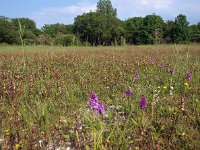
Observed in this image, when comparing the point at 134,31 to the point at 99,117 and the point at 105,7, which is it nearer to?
the point at 105,7

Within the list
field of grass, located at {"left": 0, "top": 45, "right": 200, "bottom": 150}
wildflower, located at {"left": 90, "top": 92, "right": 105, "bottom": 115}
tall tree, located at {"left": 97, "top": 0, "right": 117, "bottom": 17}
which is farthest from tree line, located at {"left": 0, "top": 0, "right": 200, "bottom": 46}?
wildflower, located at {"left": 90, "top": 92, "right": 105, "bottom": 115}

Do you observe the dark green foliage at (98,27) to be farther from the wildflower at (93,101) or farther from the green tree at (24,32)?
the wildflower at (93,101)

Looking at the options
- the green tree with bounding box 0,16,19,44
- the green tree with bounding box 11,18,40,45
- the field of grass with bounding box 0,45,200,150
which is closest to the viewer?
the field of grass with bounding box 0,45,200,150

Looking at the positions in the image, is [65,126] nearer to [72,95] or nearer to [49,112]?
[49,112]

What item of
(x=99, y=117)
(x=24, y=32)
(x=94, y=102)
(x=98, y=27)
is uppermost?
(x=98, y=27)

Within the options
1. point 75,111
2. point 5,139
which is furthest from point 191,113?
point 5,139

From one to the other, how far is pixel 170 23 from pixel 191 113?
7726cm

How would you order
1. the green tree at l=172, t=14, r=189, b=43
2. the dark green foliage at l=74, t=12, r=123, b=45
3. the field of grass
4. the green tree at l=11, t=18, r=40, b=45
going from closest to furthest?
the field of grass → the green tree at l=11, t=18, r=40, b=45 → the dark green foliage at l=74, t=12, r=123, b=45 → the green tree at l=172, t=14, r=189, b=43

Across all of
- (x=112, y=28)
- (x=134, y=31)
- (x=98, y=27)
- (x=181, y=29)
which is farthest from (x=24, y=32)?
(x=181, y=29)

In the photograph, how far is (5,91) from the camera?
16.4ft

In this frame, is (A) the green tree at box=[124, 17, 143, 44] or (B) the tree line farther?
(A) the green tree at box=[124, 17, 143, 44]

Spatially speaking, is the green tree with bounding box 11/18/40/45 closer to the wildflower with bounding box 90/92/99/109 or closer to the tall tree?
the wildflower with bounding box 90/92/99/109

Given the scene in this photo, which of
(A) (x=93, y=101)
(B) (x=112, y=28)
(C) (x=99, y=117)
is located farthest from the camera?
(B) (x=112, y=28)

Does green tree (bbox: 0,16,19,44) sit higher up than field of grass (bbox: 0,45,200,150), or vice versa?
green tree (bbox: 0,16,19,44)
